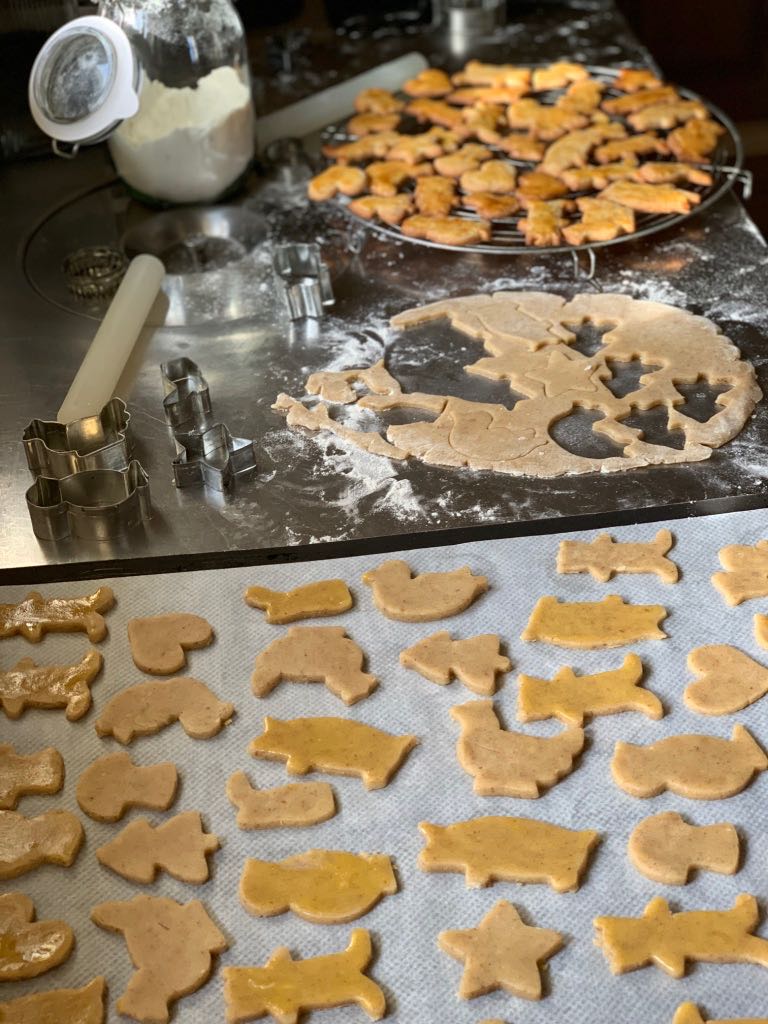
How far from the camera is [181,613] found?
1.11 metres

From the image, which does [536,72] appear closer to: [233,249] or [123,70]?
[233,249]

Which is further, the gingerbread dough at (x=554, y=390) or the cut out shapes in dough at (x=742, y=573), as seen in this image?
the gingerbread dough at (x=554, y=390)

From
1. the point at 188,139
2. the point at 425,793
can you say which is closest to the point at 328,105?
the point at 188,139

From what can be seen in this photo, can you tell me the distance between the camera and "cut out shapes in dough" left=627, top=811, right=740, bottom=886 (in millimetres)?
881

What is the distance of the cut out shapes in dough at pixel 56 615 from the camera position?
1.10m

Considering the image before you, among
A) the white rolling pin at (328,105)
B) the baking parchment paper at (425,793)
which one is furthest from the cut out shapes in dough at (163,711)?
the white rolling pin at (328,105)

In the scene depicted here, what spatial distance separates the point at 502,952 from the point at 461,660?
0.94 ft

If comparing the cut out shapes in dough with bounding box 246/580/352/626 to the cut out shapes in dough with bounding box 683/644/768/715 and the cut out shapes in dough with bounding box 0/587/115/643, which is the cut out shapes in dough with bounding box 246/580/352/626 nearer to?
the cut out shapes in dough with bounding box 0/587/115/643

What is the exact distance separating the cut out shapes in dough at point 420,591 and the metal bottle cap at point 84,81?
2.39 feet

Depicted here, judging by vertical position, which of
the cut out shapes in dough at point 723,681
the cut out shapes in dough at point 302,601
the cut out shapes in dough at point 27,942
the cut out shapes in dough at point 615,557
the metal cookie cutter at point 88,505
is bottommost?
the cut out shapes in dough at point 723,681

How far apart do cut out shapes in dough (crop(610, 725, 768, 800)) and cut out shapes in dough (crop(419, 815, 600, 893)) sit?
2.6 inches

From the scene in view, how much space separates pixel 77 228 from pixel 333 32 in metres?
0.91

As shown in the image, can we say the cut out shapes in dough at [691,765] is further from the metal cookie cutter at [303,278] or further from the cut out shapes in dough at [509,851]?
the metal cookie cutter at [303,278]

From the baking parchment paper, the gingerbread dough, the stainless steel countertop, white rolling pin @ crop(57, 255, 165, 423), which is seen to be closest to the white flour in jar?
the stainless steel countertop
